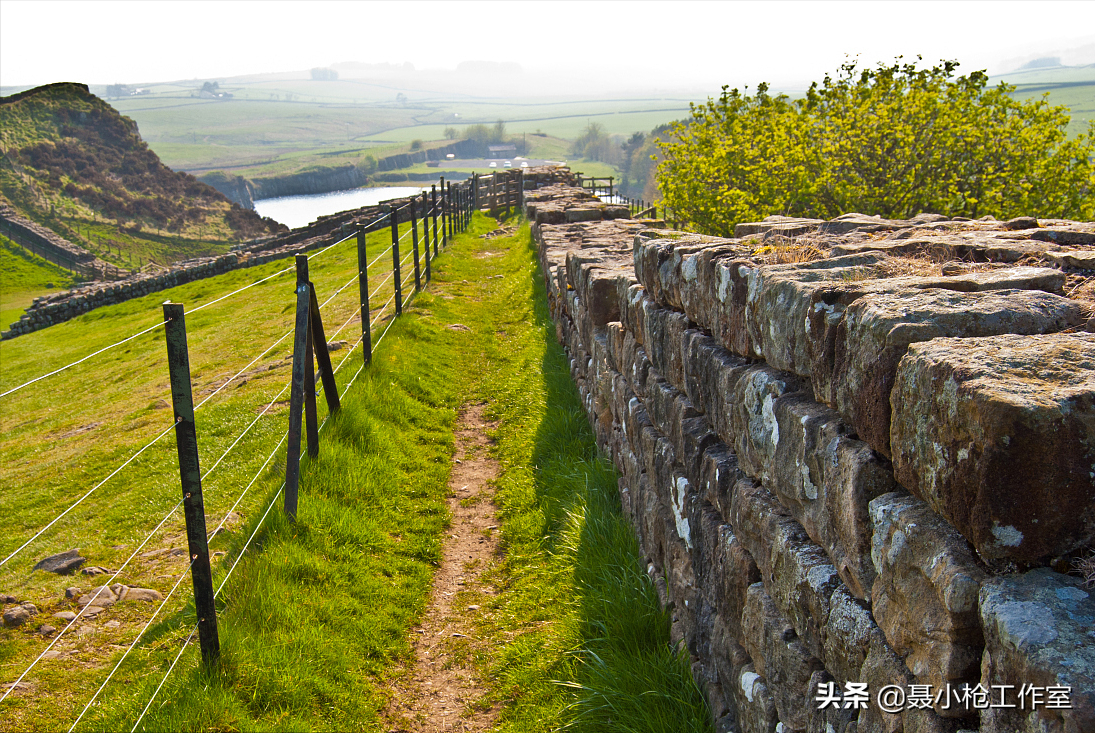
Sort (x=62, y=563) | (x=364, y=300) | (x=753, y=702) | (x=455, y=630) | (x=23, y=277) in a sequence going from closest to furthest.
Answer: (x=753, y=702)
(x=455, y=630)
(x=62, y=563)
(x=364, y=300)
(x=23, y=277)

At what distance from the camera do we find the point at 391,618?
479 cm

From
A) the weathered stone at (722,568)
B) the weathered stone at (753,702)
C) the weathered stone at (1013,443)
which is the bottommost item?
the weathered stone at (753,702)

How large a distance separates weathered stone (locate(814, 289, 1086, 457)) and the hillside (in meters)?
76.1

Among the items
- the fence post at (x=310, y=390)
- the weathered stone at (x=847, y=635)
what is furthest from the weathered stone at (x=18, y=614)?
the weathered stone at (x=847, y=635)

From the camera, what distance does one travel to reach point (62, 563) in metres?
5.73

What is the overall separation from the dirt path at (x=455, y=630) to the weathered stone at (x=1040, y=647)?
3135 millimetres

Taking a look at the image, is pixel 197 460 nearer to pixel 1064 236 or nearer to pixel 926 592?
pixel 926 592

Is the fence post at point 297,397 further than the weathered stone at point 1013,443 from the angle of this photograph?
Yes

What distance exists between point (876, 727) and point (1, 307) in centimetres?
5539

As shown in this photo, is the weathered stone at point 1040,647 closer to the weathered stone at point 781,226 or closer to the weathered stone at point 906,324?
the weathered stone at point 906,324

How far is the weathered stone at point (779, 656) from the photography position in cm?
247

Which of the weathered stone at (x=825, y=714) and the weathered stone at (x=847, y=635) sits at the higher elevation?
the weathered stone at (x=847, y=635)

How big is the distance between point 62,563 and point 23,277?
199 feet

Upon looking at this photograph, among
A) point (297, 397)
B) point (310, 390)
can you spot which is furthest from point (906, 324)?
point (310, 390)
